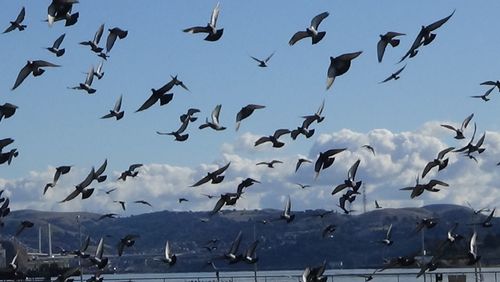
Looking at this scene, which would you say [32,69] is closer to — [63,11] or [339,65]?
[63,11]

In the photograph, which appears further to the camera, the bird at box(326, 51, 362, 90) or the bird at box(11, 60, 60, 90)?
the bird at box(11, 60, 60, 90)

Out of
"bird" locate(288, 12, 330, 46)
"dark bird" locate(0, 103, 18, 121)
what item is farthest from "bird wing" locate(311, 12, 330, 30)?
"dark bird" locate(0, 103, 18, 121)

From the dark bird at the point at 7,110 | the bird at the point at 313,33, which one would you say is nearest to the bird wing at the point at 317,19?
the bird at the point at 313,33

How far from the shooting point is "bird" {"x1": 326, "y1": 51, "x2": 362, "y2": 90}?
3547 cm

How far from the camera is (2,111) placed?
4041 cm

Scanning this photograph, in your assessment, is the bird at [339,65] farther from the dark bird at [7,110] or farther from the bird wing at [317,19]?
the dark bird at [7,110]

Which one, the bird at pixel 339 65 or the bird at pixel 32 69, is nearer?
the bird at pixel 339 65

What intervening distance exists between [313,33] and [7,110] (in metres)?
8.39

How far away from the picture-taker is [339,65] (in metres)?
35.8

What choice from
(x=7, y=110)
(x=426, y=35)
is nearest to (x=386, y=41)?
(x=426, y=35)

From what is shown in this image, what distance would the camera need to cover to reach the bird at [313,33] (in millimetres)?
37719

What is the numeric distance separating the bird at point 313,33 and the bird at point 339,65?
1.35 meters

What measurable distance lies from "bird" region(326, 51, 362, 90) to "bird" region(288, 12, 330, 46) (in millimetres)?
1347

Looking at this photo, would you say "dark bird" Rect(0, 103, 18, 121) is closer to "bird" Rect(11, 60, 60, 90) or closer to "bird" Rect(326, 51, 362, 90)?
"bird" Rect(11, 60, 60, 90)
